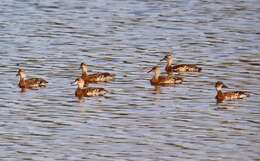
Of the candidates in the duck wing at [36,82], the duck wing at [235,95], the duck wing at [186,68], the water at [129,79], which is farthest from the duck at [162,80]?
the duck wing at [36,82]

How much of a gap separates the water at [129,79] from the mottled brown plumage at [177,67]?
193 mm

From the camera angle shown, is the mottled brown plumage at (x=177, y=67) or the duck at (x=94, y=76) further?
the mottled brown plumage at (x=177, y=67)

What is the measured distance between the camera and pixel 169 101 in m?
26.3

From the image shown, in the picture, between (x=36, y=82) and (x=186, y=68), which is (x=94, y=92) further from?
(x=186, y=68)

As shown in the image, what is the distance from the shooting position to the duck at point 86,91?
88.9 feet

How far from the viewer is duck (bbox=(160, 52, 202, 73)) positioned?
29531 millimetres

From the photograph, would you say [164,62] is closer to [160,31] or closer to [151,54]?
[151,54]

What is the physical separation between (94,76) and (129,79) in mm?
944

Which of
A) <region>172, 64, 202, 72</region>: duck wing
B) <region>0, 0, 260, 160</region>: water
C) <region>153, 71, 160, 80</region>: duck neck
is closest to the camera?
<region>0, 0, 260, 160</region>: water

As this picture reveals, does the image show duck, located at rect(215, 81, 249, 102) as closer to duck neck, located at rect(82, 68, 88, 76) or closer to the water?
the water

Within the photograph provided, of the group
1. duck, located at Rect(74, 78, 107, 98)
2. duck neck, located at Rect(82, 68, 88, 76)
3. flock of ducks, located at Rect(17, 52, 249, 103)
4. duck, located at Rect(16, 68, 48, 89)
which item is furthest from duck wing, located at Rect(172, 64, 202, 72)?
duck, located at Rect(16, 68, 48, 89)

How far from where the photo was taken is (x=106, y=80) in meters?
28.6

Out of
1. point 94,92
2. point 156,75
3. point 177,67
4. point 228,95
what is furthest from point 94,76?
point 228,95

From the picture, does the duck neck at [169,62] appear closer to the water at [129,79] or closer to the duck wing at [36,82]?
the water at [129,79]
